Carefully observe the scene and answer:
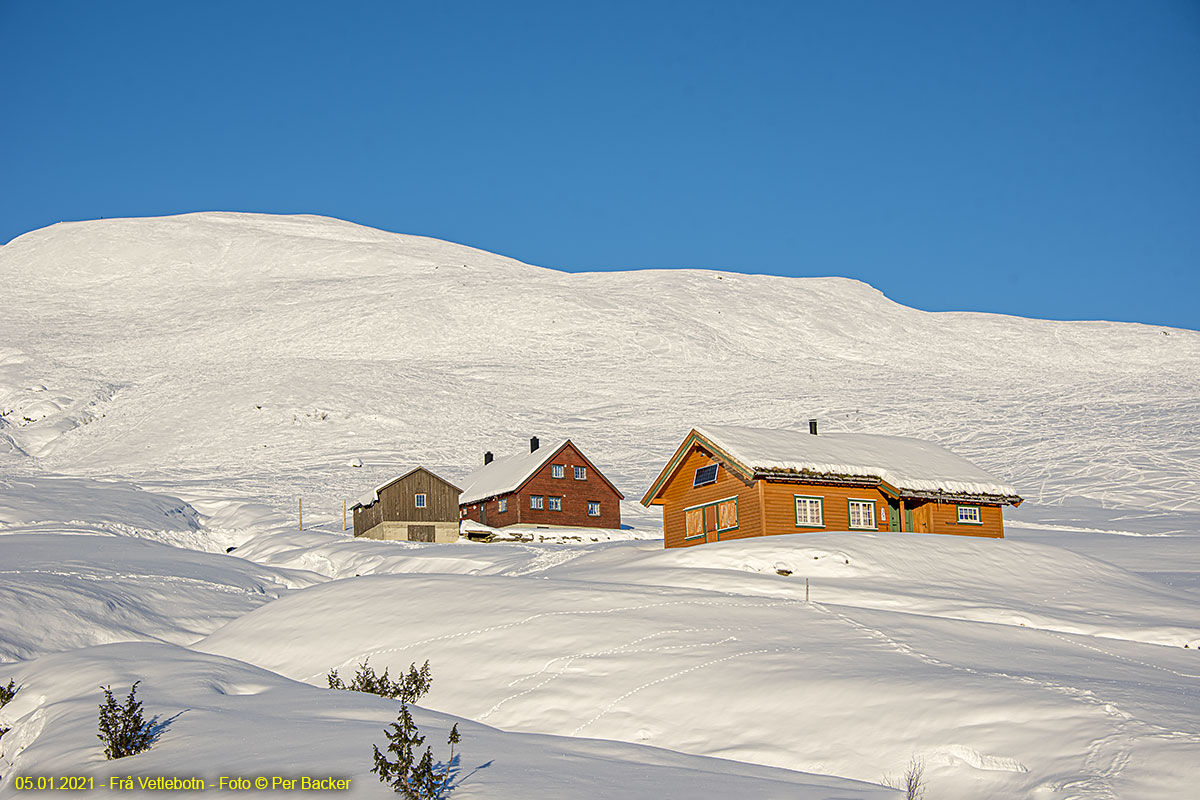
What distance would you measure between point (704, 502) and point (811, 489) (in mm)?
4104

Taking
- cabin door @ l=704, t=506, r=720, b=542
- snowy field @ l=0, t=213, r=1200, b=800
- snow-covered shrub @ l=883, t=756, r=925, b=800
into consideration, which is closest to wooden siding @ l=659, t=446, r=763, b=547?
cabin door @ l=704, t=506, r=720, b=542

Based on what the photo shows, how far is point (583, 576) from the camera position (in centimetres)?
3584

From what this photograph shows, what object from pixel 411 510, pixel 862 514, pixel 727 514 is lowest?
pixel 862 514

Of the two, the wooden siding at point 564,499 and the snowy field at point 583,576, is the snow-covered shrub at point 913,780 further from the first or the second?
the wooden siding at point 564,499

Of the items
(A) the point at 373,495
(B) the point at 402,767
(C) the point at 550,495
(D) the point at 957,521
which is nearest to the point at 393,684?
(B) the point at 402,767

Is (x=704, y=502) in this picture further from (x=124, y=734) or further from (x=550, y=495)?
(x=124, y=734)

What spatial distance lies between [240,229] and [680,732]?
191884mm

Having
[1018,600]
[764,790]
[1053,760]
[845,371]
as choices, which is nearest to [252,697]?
[764,790]

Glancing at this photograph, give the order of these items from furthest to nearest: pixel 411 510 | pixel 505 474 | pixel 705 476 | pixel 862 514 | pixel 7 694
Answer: pixel 505 474
pixel 411 510
pixel 705 476
pixel 862 514
pixel 7 694

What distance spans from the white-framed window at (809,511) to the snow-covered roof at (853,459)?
3.32 feet

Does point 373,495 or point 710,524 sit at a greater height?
point 373,495

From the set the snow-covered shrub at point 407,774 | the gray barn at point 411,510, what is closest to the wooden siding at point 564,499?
the gray barn at point 411,510

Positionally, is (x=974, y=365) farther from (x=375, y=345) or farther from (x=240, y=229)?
(x=240, y=229)

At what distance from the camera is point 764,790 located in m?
14.6
